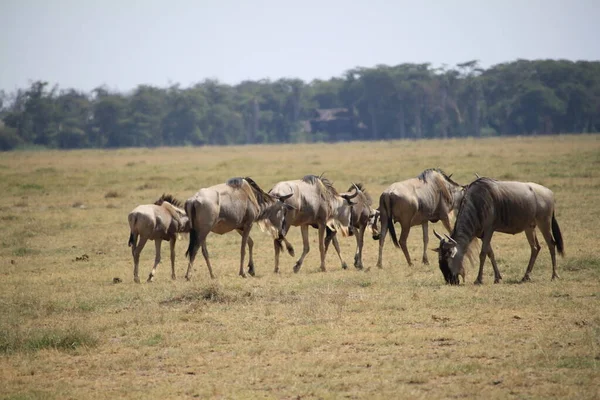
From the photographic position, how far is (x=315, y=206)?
14.8m

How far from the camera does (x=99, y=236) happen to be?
62.5 feet

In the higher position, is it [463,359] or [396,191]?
[396,191]

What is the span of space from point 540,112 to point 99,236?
226 feet

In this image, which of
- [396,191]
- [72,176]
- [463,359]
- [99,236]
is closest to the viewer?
[463,359]

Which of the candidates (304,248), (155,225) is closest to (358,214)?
(304,248)

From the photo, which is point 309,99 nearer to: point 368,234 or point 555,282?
point 368,234

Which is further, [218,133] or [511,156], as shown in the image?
[218,133]

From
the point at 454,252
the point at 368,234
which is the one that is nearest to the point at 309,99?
the point at 368,234

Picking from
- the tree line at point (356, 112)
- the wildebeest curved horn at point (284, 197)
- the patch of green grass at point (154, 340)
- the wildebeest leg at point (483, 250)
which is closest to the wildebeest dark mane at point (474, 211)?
the wildebeest leg at point (483, 250)

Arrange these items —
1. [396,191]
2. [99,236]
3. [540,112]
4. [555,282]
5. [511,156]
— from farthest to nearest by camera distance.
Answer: [540,112] < [511,156] < [99,236] < [396,191] < [555,282]

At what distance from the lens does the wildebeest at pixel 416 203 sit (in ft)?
46.4

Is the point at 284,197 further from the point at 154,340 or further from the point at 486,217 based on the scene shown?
the point at 154,340

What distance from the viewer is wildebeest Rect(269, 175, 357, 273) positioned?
1454cm

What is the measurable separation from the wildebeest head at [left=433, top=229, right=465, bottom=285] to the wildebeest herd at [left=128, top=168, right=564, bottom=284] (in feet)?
0.04
